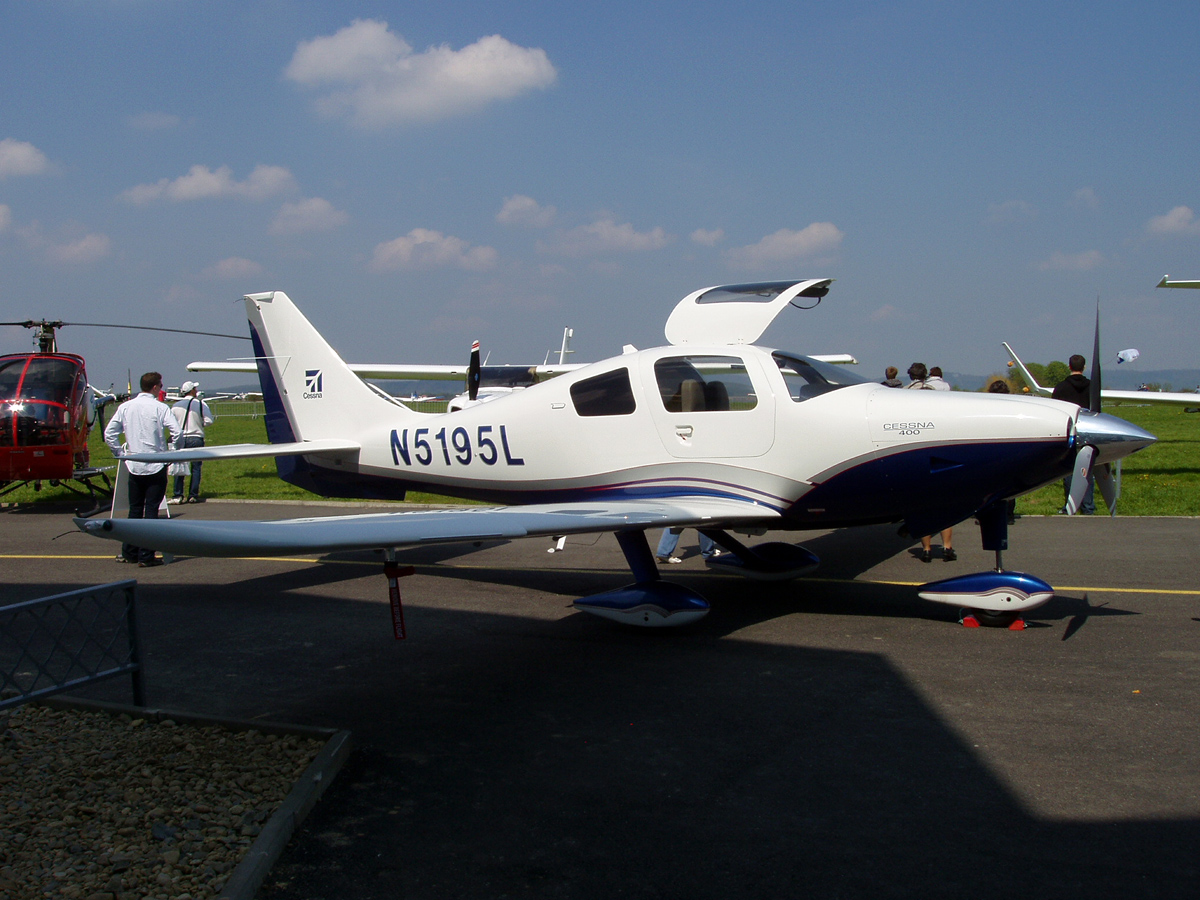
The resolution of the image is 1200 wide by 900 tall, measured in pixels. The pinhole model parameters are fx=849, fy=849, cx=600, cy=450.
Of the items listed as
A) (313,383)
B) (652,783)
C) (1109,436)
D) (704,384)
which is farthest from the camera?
(313,383)

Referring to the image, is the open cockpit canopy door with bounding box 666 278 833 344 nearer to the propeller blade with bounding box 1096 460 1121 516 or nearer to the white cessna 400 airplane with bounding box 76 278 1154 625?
the white cessna 400 airplane with bounding box 76 278 1154 625

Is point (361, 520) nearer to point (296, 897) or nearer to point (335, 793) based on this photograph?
point (335, 793)

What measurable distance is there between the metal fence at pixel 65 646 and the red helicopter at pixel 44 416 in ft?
25.0

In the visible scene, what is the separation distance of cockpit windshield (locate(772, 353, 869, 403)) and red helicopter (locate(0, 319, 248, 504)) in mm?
11793

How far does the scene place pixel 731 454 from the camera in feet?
22.1

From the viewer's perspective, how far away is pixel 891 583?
8.02 m

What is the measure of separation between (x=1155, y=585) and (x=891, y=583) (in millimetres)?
2268

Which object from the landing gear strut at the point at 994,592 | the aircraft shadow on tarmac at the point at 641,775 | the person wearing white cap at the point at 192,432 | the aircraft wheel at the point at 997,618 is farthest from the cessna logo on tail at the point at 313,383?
the aircraft wheel at the point at 997,618

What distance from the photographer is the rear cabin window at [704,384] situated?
22.1 ft

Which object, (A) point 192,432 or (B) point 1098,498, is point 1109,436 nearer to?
(B) point 1098,498

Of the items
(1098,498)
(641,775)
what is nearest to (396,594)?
(641,775)

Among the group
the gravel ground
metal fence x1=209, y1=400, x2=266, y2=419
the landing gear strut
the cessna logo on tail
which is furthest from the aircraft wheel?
metal fence x1=209, y1=400, x2=266, y2=419

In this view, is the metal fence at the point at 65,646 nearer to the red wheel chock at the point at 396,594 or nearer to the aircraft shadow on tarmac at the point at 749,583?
the red wheel chock at the point at 396,594

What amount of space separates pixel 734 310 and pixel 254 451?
15.4 feet
